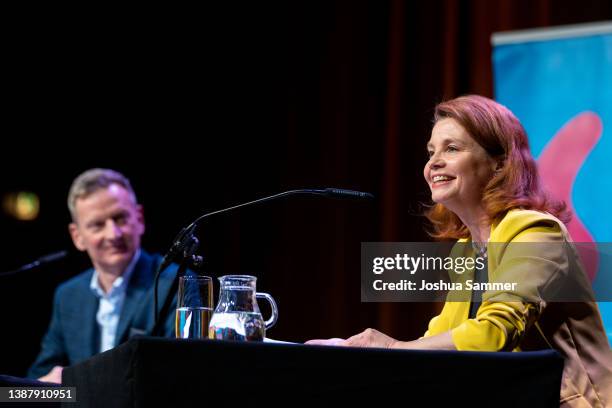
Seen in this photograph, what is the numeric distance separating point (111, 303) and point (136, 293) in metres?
0.20

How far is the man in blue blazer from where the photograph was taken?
11.7 feet

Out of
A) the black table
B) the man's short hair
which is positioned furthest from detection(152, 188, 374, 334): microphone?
the man's short hair

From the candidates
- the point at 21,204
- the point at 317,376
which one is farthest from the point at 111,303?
the point at 317,376

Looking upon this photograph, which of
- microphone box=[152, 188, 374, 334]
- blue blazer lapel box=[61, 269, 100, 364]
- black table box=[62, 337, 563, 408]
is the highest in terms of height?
microphone box=[152, 188, 374, 334]

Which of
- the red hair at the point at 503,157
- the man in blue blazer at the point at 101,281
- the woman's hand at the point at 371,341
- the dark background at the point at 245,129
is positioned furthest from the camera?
the dark background at the point at 245,129

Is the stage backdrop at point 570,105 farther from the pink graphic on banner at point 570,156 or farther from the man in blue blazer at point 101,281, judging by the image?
the man in blue blazer at point 101,281

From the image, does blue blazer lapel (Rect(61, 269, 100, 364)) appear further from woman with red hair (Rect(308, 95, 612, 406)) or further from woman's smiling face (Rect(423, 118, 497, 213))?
woman's smiling face (Rect(423, 118, 497, 213))

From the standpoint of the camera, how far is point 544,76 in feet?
11.2

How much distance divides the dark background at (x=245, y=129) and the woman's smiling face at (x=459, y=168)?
5.95 feet

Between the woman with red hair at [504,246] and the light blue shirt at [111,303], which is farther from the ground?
the woman with red hair at [504,246]

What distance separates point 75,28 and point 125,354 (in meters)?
3.62

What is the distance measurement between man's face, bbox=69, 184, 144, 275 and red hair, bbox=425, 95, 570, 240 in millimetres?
1940

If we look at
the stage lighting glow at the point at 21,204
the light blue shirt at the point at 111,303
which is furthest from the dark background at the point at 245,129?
the light blue shirt at the point at 111,303

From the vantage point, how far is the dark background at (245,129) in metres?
4.08
